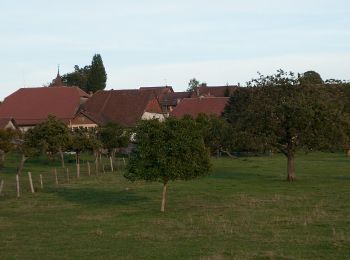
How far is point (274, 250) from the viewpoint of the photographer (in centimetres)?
1499

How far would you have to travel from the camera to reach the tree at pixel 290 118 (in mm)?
38656

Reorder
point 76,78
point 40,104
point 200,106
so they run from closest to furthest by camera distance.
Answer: point 40,104 → point 200,106 → point 76,78

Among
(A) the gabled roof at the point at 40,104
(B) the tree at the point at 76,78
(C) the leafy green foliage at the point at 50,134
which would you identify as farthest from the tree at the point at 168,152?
(B) the tree at the point at 76,78

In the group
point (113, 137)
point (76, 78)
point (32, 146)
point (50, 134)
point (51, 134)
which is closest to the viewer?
point (32, 146)

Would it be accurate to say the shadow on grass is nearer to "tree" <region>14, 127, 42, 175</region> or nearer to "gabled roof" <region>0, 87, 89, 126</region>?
"tree" <region>14, 127, 42, 175</region>

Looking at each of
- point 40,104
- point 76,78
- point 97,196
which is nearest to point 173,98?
point 76,78

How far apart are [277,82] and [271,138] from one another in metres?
3.98

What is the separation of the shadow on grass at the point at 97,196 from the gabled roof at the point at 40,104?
59285mm

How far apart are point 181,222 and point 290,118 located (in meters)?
19.7

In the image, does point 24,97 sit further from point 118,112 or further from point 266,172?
point 266,172

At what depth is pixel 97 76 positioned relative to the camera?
129500 millimetres

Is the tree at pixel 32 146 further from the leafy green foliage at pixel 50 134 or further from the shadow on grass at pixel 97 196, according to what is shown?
the shadow on grass at pixel 97 196

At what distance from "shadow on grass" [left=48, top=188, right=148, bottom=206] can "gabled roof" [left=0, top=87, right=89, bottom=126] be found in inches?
2334

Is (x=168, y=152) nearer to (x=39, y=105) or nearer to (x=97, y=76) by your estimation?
(x=39, y=105)
